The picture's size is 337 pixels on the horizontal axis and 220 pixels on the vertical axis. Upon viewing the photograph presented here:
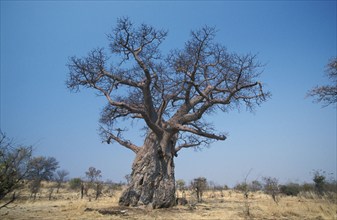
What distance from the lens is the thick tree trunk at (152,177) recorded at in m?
8.39

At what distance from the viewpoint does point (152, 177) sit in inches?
340

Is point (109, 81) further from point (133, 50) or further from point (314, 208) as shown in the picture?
point (314, 208)

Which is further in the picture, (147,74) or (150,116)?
(150,116)

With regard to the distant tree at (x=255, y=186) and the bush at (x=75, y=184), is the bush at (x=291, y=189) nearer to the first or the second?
the distant tree at (x=255, y=186)

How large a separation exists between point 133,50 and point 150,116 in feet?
7.72

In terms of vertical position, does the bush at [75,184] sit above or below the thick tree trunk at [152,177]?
above

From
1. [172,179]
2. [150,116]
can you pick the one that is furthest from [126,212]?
[150,116]

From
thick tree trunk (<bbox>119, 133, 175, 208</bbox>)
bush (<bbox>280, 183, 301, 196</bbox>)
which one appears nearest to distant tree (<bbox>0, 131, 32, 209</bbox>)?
thick tree trunk (<bbox>119, 133, 175, 208</bbox>)

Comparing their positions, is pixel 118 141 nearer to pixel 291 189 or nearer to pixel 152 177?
pixel 152 177

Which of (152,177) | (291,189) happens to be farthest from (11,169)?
(291,189)

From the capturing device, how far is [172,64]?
29.5 feet

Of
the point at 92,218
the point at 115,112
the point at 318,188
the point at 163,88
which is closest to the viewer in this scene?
the point at 92,218

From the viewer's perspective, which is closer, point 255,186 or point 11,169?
point 11,169

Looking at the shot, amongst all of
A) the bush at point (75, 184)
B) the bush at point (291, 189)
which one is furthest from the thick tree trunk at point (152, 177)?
the bush at point (75, 184)
